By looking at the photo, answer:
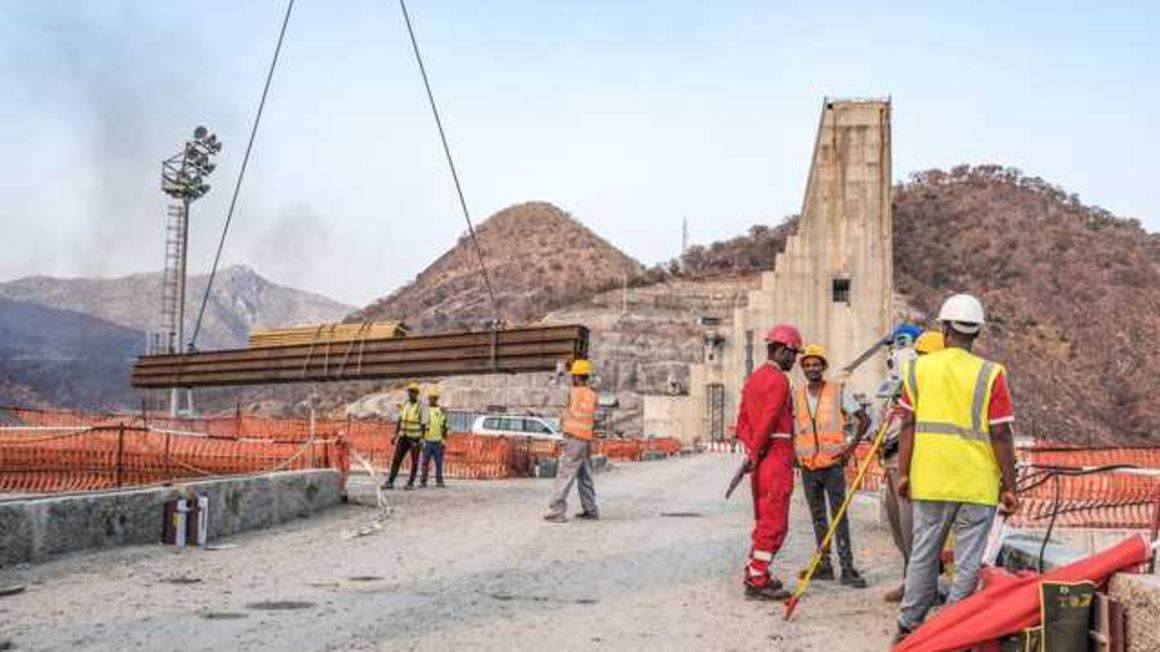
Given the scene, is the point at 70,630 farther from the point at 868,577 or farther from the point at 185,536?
the point at 868,577

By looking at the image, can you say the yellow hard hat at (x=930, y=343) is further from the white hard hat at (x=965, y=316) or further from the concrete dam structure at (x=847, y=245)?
the concrete dam structure at (x=847, y=245)

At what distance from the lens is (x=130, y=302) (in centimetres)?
19312

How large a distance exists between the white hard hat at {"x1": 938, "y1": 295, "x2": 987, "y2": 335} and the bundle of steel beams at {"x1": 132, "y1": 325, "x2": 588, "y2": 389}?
34.2 ft

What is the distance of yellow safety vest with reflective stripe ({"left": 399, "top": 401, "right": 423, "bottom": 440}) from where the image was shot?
1906 cm

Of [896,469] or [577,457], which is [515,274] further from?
[896,469]

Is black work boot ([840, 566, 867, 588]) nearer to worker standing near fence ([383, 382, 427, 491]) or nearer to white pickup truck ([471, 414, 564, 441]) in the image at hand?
worker standing near fence ([383, 382, 427, 491])

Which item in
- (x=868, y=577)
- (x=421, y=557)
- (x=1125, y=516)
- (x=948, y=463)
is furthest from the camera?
(x=1125, y=516)

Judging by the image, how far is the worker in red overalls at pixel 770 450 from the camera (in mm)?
7629

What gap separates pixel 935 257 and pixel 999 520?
111 meters

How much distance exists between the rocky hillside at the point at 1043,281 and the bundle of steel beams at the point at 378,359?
2679 inches

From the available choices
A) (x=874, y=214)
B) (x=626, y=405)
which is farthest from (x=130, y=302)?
(x=874, y=214)

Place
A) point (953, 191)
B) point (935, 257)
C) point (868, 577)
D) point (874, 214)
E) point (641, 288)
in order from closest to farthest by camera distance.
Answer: point (868, 577), point (874, 214), point (641, 288), point (935, 257), point (953, 191)

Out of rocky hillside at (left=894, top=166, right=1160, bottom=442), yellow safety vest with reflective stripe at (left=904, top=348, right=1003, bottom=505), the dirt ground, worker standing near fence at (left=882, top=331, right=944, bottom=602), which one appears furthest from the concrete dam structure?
yellow safety vest with reflective stripe at (left=904, top=348, right=1003, bottom=505)

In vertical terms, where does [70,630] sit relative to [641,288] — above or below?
below
